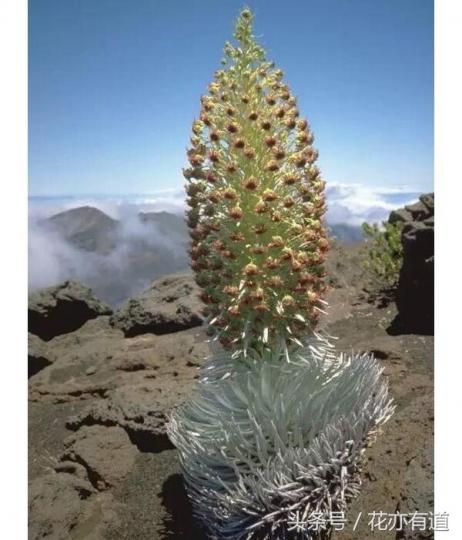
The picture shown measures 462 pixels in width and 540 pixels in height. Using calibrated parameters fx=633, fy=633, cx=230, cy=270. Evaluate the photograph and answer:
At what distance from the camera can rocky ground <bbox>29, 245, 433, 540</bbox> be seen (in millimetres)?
1950

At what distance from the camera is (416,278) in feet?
12.5

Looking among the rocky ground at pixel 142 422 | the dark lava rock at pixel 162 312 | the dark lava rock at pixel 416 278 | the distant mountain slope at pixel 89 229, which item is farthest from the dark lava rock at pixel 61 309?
the dark lava rock at pixel 416 278

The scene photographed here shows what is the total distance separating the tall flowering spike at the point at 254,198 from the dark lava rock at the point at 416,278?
6.08 feet

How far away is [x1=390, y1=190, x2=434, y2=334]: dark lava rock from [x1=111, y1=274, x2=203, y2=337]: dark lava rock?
1.37 metres

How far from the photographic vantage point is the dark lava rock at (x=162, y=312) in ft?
14.6

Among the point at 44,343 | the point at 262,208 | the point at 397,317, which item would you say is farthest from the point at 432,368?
the point at 44,343

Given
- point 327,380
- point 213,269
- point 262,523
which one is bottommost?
point 262,523

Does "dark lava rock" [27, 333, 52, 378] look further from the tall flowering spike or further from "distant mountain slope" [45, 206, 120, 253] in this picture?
the tall flowering spike

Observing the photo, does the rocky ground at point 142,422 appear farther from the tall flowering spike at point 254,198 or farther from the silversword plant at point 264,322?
the tall flowering spike at point 254,198

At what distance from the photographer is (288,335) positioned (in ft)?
6.64

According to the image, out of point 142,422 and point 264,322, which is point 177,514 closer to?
point 142,422
